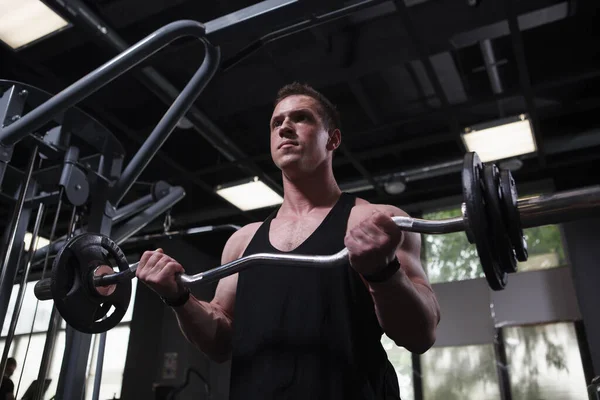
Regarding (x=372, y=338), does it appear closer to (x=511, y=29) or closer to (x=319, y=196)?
(x=319, y=196)

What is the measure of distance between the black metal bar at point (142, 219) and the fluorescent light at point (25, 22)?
1.44 meters

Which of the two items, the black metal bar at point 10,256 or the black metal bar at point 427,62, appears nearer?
the black metal bar at point 10,256

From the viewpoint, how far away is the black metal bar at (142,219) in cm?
244

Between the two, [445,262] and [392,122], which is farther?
[445,262]

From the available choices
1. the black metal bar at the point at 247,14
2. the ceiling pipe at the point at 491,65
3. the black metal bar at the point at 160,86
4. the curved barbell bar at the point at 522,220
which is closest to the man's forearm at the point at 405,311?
the curved barbell bar at the point at 522,220

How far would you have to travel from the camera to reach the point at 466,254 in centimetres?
566

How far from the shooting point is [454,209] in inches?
239

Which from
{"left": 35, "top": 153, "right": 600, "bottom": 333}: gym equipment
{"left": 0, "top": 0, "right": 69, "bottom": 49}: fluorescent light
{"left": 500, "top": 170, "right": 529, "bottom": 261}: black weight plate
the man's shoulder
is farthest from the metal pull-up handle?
{"left": 0, "top": 0, "right": 69, "bottom": 49}: fluorescent light

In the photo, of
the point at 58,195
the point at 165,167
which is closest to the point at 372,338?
the point at 58,195

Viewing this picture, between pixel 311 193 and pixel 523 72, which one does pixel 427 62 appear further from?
pixel 311 193

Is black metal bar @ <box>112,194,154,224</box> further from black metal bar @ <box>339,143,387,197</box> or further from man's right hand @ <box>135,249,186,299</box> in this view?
Result: black metal bar @ <box>339,143,387,197</box>

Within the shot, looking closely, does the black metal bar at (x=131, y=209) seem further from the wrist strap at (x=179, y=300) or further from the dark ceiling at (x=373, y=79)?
the wrist strap at (x=179, y=300)

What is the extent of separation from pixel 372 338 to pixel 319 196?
436 millimetres

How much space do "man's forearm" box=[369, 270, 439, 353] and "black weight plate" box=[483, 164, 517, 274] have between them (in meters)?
0.20
